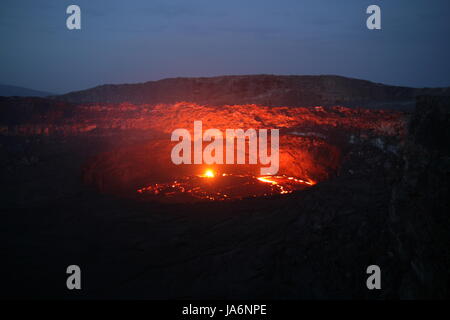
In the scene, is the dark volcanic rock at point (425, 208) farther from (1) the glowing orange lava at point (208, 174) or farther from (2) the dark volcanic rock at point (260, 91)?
(2) the dark volcanic rock at point (260, 91)

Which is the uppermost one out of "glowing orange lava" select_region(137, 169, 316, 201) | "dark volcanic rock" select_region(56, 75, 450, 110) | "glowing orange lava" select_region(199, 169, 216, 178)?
"dark volcanic rock" select_region(56, 75, 450, 110)

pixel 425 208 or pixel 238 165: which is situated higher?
pixel 425 208

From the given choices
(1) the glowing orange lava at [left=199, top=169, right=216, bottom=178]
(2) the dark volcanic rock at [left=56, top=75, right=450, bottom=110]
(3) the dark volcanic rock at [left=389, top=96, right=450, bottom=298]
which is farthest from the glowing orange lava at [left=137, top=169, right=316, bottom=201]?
(2) the dark volcanic rock at [left=56, top=75, right=450, bottom=110]

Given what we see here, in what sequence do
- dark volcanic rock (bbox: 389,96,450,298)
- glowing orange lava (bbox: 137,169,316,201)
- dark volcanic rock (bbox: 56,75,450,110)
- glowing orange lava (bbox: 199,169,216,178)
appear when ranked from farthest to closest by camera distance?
dark volcanic rock (bbox: 56,75,450,110) < glowing orange lava (bbox: 199,169,216,178) < glowing orange lava (bbox: 137,169,316,201) < dark volcanic rock (bbox: 389,96,450,298)

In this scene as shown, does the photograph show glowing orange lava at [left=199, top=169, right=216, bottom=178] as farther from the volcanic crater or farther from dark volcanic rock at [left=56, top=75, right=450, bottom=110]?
dark volcanic rock at [left=56, top=75, right=450, bottom=110]

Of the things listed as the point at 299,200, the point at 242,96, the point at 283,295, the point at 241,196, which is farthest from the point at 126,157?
the point at 242,96

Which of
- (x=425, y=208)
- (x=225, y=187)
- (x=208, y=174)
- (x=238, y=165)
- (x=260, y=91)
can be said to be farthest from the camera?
(x=260, y=91)

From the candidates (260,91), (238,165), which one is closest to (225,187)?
(238,165)

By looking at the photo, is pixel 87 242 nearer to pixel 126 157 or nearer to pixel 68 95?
pixel 126 157

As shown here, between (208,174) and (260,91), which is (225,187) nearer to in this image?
(208,174)

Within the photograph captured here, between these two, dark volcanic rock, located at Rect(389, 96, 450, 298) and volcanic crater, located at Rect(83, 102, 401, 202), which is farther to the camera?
volcanic crater, located at Rect(83, 102, 401, 202)
